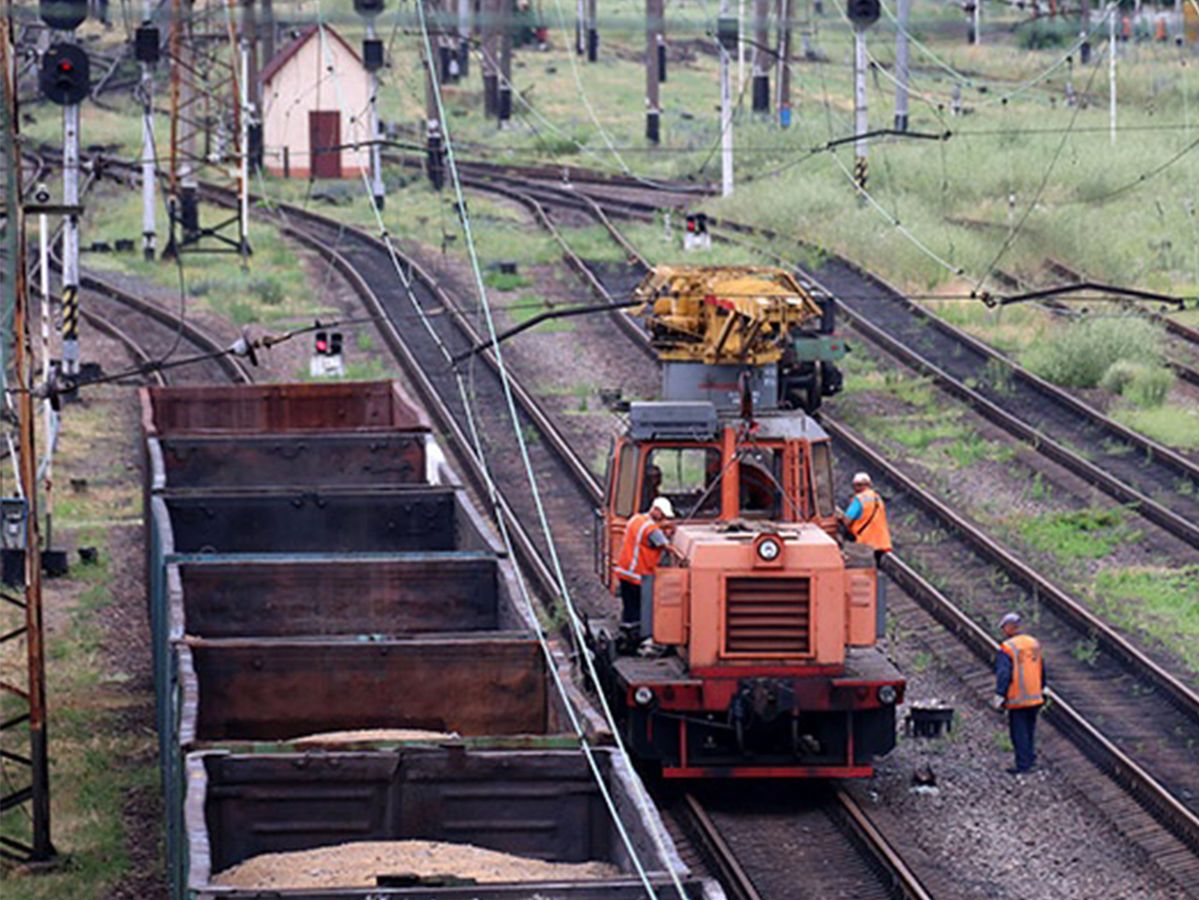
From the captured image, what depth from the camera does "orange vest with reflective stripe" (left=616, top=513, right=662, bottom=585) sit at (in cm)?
1664

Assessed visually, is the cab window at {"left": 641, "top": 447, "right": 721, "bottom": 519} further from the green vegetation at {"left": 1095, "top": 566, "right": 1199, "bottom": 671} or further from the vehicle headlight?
the green vegetation at {"left": 1095, "top": 566, "right": 1199, "bottom": 671}

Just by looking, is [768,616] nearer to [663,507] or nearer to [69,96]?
[663,507]

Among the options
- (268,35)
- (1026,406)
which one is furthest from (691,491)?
(268,35)

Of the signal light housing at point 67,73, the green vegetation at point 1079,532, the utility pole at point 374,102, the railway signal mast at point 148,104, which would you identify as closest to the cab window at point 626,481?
the green vegetation at point 1079,532

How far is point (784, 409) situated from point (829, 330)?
12.1 meters

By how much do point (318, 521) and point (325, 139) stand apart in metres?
38.7

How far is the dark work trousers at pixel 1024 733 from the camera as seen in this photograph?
17.3m

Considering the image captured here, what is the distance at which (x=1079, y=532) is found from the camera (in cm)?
2495

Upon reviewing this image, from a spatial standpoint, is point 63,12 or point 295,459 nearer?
point 295,459

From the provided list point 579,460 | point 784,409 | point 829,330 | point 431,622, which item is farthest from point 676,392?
point 829,330

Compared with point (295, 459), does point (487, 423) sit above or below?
below

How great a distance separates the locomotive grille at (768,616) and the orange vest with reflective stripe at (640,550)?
739 mm

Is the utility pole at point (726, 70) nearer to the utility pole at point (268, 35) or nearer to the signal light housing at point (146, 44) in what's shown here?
the signal light housing at point (146, 44)

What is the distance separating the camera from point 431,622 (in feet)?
53.5
